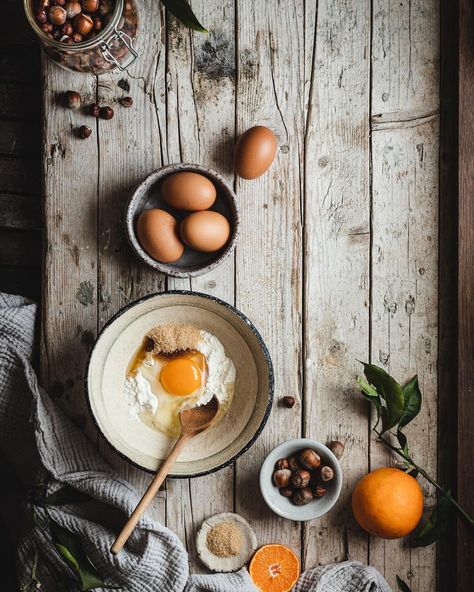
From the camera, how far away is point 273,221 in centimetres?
142

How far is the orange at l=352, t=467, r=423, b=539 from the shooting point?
1.31 metres

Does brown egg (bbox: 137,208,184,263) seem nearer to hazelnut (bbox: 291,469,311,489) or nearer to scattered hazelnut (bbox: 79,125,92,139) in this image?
scattered hazelnut (bbox: 79,125,92,139)

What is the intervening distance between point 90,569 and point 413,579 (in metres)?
0.76

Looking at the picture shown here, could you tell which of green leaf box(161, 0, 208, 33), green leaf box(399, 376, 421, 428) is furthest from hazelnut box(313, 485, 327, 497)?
green leaf box(161, 0, 208, 33)

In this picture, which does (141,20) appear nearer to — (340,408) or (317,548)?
(340,408)

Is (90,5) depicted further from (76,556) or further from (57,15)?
(76,556)

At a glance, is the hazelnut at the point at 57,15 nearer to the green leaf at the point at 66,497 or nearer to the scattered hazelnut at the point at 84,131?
the scattered hazelnut at the point at 84,131

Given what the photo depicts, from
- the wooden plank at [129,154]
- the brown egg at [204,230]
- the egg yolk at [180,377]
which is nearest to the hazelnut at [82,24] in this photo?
the wooden plank at [129,154]

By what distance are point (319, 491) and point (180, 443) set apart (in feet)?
1.11

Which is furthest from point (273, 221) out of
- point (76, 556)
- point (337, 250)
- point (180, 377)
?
point (76, 556)

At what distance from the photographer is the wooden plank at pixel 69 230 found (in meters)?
1.42

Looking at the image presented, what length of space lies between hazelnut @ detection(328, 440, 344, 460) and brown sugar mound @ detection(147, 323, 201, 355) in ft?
1.32

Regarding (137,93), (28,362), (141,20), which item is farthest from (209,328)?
(141,20)

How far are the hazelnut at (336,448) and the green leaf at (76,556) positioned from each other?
0.59 m
